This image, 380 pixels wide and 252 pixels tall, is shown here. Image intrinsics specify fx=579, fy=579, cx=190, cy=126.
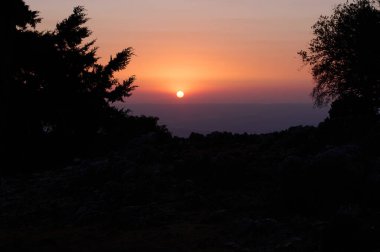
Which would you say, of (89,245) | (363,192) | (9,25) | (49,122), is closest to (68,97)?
(49,122)

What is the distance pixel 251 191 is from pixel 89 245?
21.5ft

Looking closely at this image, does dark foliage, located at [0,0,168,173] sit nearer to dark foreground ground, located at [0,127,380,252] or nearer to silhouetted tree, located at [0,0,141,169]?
silhouetted tree, located at [0,0,141,169]

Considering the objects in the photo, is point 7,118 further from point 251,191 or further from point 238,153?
point 238,153

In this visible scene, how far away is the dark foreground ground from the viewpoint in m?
14.8

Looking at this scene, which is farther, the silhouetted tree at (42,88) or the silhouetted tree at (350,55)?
the silhouetted tree at (350,55)

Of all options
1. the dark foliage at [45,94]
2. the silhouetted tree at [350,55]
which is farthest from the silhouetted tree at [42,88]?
the silhouetted tree at [350,55]

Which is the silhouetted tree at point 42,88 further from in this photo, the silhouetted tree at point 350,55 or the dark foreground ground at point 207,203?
the silhouetted tree at point 350,55

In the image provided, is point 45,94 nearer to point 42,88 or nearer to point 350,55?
point 42,88

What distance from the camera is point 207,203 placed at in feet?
62.2

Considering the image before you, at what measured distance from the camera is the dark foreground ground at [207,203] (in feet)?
48.5

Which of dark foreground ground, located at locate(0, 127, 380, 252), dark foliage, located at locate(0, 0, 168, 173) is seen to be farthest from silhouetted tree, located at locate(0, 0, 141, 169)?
dark foreground ground, located at locate(0, 127, 380, 252)

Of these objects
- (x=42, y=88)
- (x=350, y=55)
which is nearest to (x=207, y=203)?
(x=42, y=88)

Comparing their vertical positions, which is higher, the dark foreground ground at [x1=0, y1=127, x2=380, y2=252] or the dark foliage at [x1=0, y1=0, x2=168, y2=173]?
the dark foliage at [x1=0, y1=0, x2=168, y2=173]

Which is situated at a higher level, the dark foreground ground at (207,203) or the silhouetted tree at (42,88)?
the silhouetted tree at (42,88)
